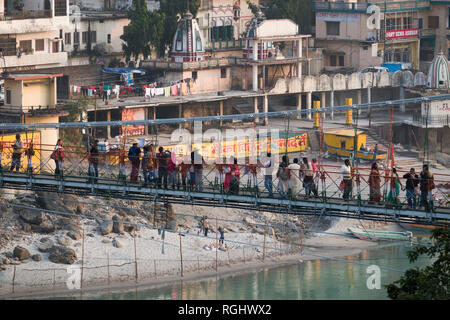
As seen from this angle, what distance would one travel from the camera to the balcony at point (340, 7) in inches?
2953

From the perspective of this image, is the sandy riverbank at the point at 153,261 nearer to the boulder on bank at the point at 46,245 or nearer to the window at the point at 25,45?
the boulder on bank at the point at 46,245

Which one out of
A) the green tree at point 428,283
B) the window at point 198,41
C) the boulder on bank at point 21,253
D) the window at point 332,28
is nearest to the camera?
the green tree at point 428,283

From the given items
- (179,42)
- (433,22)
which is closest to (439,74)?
(433,22)

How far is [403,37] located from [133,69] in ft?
64.1

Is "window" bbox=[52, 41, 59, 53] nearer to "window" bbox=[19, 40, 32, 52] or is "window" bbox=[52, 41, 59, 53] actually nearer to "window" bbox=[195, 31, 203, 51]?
"window" bbox=[19, 40, 32, 52]

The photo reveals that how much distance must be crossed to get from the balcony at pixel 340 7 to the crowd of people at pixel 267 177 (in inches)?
1434

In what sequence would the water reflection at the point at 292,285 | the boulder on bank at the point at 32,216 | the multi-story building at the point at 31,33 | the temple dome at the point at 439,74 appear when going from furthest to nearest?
1. the temple dome at the point at 439,74
2. the multi-story building at the point at 31,33
3. the boulder on bank at the point at 32,216
4. the water reflection at the point at 292,285

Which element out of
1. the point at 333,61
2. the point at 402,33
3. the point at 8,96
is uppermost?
the point at 402,33

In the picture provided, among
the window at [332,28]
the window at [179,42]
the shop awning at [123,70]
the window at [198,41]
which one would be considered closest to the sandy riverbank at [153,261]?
the shop awning at [123,70]

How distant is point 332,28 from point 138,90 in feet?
53.4

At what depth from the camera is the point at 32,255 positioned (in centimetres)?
4541

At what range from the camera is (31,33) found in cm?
6322

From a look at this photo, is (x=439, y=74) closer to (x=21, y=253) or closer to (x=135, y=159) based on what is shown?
(x=21, y=253)
